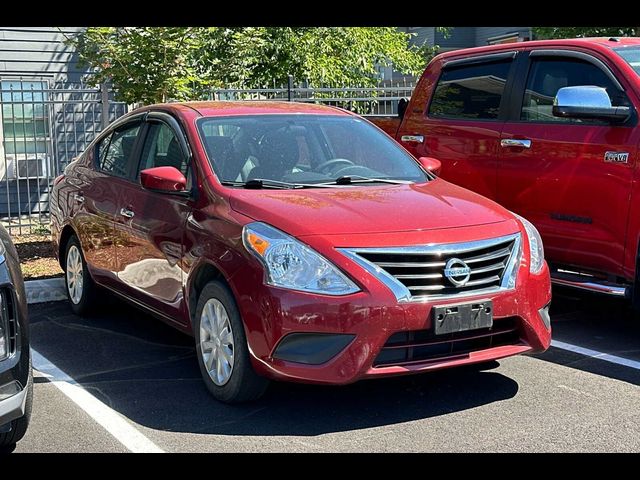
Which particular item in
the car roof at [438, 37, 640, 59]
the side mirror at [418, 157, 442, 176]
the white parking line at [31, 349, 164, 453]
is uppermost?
the car roof at [438, 37, 640, 59]

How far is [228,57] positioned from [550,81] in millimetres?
7087

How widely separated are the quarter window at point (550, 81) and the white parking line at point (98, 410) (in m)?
3.79

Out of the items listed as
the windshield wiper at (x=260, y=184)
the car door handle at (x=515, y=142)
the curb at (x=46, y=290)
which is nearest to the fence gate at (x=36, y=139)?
the curb at (x=46, y=290)

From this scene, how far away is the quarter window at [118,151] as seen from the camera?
639 cm

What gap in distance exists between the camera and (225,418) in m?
4.63

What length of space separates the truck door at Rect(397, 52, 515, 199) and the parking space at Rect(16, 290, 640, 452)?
1.57 meters

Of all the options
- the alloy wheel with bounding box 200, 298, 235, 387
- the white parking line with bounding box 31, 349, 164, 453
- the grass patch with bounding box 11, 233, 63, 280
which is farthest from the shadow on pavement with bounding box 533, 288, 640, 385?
the grass patch with bounding box 11, 233, 63, 280

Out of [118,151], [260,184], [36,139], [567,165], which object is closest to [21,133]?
[36,139]

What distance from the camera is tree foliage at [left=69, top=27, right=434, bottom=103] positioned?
9.68 m

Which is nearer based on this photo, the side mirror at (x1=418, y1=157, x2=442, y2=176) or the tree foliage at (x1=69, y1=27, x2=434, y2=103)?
the side mirror at (x1=418, y1=157, x2=442, y2=176)

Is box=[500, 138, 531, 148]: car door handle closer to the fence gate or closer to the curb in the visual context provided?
the curb

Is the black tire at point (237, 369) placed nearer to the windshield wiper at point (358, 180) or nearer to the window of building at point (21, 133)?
the windshield wiper at point (358, 180)

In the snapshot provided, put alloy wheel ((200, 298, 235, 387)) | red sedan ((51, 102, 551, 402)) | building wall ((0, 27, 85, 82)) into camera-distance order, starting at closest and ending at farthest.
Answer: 1. red sedan ((51, 102, 551, 402))
2. alloy wheel ((200, 298, 235, 387))
3. building wall ((0, 27, 85, 82))

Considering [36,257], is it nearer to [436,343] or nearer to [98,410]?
[98,410]
